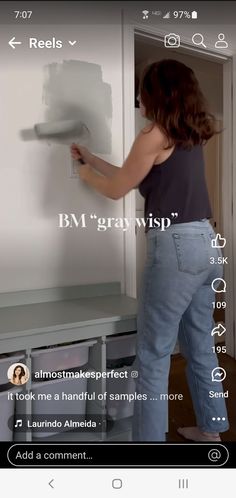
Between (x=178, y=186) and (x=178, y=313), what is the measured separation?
0.22m

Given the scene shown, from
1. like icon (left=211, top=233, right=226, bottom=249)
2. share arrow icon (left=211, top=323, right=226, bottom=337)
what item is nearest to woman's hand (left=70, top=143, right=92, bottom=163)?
like icon (left=211, top=233, right=226, bottom=249)

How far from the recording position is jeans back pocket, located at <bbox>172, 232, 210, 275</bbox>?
651 mm

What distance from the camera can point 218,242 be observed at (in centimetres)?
63

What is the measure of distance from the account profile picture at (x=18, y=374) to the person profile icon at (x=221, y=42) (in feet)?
1.96

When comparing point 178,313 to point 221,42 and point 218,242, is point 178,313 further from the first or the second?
point 221,42

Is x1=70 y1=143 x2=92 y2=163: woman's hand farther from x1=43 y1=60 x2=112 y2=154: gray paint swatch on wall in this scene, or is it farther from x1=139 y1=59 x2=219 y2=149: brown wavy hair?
x1=139 y1=59 x2=219 y2=149: brown wavy hair

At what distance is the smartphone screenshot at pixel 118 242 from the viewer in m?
0.55

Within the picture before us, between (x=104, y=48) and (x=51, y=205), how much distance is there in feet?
0.90

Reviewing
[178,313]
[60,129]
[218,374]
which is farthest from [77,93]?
[218,374]

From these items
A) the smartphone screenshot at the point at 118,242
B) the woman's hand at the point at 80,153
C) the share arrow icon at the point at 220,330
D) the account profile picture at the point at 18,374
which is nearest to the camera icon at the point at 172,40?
the smartphone screenshot at the point at 118,242

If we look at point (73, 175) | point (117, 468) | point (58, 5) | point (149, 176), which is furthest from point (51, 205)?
point (117, 468)

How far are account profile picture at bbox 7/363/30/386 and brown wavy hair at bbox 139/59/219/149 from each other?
0.44 meters

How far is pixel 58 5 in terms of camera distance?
0.55 meters

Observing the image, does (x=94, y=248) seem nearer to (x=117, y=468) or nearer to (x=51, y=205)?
(x=51, y=205)
